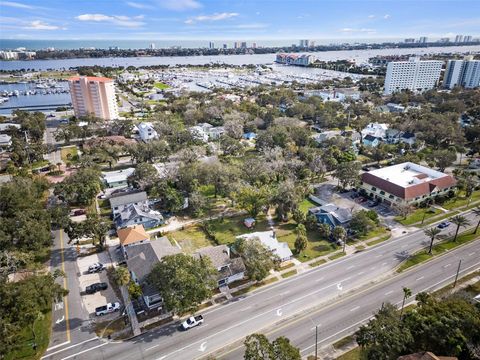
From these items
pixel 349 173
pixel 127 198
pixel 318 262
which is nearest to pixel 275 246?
pixel 318 262

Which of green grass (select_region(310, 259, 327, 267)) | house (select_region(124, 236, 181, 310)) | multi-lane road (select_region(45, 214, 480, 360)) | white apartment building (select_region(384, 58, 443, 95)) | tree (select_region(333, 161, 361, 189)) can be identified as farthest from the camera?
white apartment building (select_region(384, 58, 443, 95))

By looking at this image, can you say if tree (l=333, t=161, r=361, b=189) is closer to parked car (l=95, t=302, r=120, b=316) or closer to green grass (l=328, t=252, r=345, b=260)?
green grass (l=328, t=252, r=345, b=260)

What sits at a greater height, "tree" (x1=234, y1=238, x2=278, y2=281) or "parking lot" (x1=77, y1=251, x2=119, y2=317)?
"tree" (x1=234, y1=238, x2=278, y2=281)

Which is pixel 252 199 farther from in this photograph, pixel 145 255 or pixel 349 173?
pixel 349 173

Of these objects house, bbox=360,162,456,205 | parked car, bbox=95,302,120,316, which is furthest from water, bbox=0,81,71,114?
house, bbox=360,162,456,205

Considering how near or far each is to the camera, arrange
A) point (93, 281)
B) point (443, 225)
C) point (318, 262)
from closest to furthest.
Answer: point (93, 281) < point (318, 262) < point (443, 225)

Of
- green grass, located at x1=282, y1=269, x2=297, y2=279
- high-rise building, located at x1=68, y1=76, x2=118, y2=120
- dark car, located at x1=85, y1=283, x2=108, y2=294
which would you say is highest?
high-rise building, located at x1=68, y1=76, x2=118, y2=120
